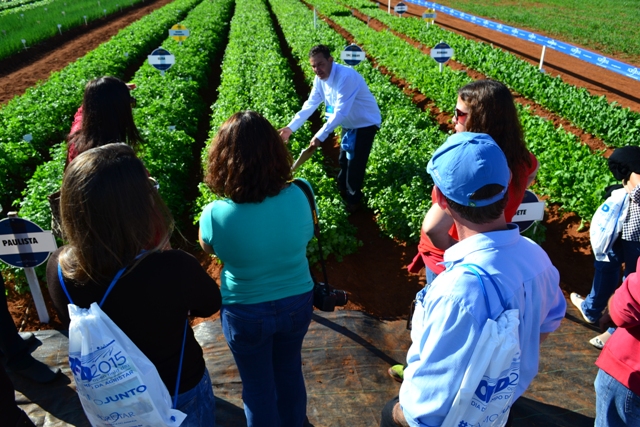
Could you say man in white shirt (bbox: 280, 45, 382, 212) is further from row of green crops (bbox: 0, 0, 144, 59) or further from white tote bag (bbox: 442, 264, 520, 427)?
row of green crops (bbox: 0, 0, 144, 59)

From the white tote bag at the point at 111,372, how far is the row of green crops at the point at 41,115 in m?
5.73

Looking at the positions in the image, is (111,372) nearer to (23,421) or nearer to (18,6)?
(23,421)

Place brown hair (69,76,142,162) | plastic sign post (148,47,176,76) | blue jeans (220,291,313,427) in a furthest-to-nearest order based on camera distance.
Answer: plastic sign post (148,47,176,76)
brown hair (69,76,142,162)
blue jeans (220,291,313,427)

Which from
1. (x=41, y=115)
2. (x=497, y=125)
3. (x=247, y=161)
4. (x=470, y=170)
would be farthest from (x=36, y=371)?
(x=41, y=115)

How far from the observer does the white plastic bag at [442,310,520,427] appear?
1576 mm

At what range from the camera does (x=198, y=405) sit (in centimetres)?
225

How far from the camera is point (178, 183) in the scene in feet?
22.0

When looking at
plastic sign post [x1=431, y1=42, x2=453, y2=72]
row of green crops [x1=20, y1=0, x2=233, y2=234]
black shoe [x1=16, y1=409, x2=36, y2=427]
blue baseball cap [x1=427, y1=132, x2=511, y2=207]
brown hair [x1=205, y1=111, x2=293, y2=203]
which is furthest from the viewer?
plastic sign post [x1=431, y1=42, x2=453, y2=72]

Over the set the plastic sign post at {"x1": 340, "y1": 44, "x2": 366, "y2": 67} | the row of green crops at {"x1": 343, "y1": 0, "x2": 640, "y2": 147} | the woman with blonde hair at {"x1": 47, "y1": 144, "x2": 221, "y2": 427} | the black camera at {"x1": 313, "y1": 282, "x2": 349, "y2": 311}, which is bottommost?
the row of green crops at {"x1": 343, "y1": 0, "x2": 640, "y2": 147}

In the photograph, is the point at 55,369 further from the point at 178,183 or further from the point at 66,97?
the point at 66,97

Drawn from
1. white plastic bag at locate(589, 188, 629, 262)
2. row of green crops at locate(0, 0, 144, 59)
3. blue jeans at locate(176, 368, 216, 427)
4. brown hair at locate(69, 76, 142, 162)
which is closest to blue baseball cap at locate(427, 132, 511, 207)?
blue jeans at locate(176, 368, 216, 427)

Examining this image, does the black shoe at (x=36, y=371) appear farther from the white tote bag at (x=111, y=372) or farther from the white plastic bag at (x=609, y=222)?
the white plastic bag at (x=609, y=222)

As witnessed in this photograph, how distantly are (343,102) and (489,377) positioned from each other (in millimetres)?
4244

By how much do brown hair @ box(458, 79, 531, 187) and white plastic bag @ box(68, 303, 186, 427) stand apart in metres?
2.24
